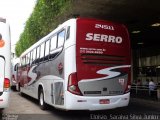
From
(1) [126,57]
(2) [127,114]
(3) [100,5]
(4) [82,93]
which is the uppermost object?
(3) [100,5]

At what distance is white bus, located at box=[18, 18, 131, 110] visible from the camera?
11.6 m

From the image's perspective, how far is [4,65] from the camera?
11.5 meters

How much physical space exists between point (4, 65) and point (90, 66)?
9.69ft

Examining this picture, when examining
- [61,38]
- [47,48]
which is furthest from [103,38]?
[47,48]

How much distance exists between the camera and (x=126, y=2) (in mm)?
16594

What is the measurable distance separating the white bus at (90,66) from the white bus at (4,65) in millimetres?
1889

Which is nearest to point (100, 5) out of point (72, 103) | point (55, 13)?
point (55, 13)

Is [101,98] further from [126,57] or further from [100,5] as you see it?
[100,5]

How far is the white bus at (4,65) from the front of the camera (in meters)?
11.3

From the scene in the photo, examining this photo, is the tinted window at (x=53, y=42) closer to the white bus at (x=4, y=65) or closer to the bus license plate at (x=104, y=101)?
the white bus at (x=4, y=65)

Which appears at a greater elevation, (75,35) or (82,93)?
(75,35)

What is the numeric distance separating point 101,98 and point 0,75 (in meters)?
3.54

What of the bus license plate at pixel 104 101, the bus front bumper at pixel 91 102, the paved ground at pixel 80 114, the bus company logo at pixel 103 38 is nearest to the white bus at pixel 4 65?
the paved ground at pixel 80 114

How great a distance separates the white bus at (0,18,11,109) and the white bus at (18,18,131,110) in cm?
189
